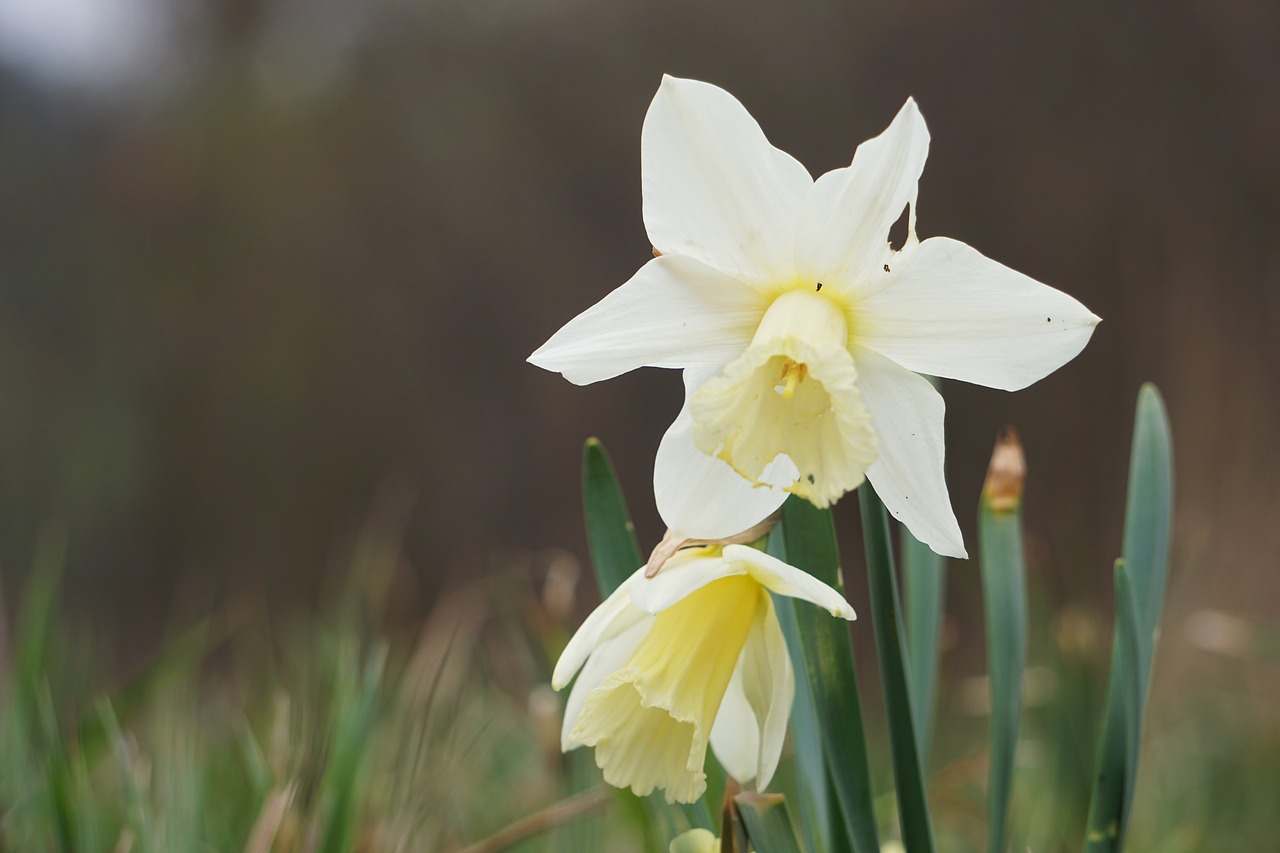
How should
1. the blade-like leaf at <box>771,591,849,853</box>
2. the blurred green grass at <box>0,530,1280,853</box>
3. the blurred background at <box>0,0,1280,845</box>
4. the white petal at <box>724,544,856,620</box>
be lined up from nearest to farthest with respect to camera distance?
the white petal at <box>724,544,856,620</box>
the blade-like leaf at <box>771,591,849,853</box>
the blurred green grass at <box>0,530,1280,853</box>
the blurred background at <box>0,0,1280,845</box>

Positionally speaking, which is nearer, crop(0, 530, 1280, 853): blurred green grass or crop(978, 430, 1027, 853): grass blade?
crop(978, 430, 1027, 853): grass blade

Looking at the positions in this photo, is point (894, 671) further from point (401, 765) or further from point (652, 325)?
point (401, 765)

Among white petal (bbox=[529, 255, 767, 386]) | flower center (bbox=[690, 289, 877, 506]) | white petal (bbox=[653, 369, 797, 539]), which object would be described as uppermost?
white petal (bbox=[529, 255, 767, 386])

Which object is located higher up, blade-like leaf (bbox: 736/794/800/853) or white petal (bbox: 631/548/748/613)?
white petal (bbox: 631/548/748/613)

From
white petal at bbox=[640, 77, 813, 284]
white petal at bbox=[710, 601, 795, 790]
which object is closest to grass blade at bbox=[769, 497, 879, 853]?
white petal at bbox=[710, 601, 795, 790]

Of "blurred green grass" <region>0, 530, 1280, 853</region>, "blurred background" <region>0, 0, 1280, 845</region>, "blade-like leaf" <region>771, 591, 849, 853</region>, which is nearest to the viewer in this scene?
"blade-like leaf" <region>771, 591, 849, 853</region>

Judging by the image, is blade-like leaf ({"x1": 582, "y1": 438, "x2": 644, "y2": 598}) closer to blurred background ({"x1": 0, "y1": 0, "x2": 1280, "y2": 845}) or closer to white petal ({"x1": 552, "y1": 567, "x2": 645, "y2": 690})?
white petal ({"x1": 552, "y1": 567, "x2": 645, "y2": 690})

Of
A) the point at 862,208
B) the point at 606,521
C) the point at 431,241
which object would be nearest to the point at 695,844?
the point at 606,521
